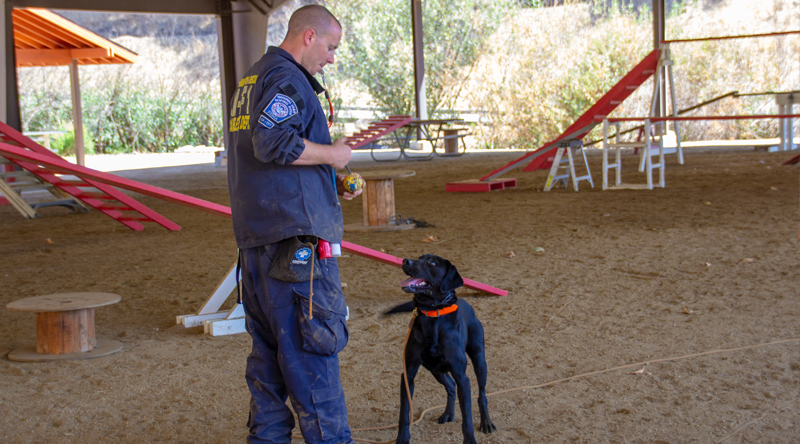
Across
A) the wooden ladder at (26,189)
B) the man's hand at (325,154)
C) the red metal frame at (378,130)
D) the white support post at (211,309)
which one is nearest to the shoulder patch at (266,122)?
the man's hand at (325,154)

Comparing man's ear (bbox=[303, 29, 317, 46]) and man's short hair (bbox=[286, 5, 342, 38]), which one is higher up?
man's short hair (bbox=[286, 5, 342, 38])

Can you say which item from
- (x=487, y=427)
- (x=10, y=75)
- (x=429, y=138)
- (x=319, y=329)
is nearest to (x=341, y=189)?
(x=319, y=329)

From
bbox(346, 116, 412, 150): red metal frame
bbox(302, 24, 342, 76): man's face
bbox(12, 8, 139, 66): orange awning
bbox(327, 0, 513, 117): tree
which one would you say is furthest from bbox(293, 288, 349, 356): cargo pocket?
bbox(327, 0, 513, 117): tree

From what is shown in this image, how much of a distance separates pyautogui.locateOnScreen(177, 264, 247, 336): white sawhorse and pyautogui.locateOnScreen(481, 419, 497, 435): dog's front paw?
1.83 metres

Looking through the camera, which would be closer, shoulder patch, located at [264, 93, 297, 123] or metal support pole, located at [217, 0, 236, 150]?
shoulder patch, located at [264, 93, 297, 123]

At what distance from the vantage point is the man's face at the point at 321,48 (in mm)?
2096

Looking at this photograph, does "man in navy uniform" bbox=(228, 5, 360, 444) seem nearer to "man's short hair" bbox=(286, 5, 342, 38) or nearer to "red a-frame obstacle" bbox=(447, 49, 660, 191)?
"man's short hair" bbox=(286, 5, 342, 38)

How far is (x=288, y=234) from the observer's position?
2.01 meters

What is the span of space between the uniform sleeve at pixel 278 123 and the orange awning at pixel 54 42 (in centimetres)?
1361

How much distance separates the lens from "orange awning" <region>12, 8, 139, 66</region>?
13484mm

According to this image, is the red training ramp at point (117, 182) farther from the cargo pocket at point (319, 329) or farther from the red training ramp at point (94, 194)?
the cargo pocket at point (319, 329)

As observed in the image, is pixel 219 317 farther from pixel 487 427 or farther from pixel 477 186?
pixel 477 186

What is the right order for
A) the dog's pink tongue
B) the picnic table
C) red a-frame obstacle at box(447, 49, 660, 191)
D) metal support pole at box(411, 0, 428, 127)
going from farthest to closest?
metal support pole at box(411, 0, 428, 127), the picnic table, red a-frame obstacle at box(447, 49, 660, 191), the dog's pink tongue

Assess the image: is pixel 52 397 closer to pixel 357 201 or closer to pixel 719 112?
pixel 357 201
